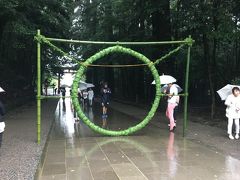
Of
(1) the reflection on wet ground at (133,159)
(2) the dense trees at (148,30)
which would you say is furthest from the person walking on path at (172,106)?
(2) the dense trees at (148,30)

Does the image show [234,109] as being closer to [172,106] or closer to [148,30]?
[172,106]

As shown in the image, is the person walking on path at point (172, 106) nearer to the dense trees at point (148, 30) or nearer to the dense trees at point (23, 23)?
the dense trees at point (148, 30)

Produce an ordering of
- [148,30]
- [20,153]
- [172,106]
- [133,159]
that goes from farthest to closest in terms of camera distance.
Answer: [148,30] < [172,106] < [20,153] < [133,159]

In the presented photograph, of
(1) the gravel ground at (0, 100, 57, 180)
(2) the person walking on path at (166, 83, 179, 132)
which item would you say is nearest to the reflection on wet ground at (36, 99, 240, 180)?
(1) the gravel ground at (0, 100, 57, 180)

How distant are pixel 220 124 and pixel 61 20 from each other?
12610 millimetres

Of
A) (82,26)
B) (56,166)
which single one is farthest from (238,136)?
(82,26)

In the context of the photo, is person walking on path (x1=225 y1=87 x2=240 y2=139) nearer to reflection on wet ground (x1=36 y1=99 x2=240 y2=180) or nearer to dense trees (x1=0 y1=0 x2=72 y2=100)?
reflection on wet ground (x1=36 y1=99 x2=240 y2=180)

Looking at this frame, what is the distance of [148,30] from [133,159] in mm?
17814

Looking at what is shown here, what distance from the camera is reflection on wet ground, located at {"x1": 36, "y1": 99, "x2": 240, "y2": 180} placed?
7.63m

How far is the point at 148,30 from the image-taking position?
25766 millimetres

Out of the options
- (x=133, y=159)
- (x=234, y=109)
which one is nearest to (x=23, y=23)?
(x=234, y=109)

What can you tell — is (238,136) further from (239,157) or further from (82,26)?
(82,26)

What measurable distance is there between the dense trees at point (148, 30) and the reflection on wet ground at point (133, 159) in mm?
6258

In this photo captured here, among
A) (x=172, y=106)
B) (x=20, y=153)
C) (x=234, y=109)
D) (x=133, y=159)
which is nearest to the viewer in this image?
(x=133, y=159)
